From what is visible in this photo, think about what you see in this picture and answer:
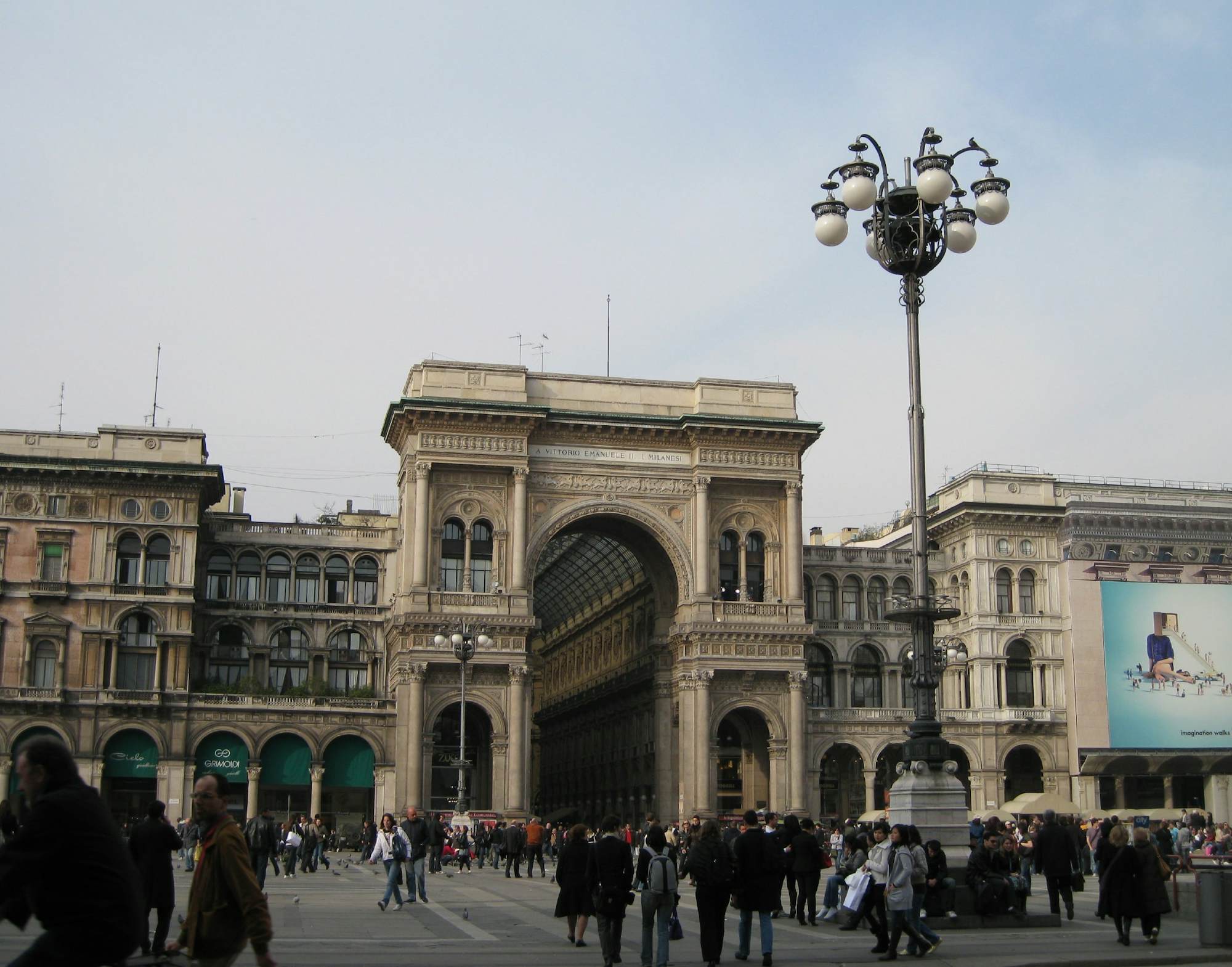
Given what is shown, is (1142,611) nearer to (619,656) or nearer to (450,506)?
(619,656)

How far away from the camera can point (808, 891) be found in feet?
79.7

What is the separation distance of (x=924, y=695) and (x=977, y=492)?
174 ft

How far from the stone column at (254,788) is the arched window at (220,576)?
32.9 ft

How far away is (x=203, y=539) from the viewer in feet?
233

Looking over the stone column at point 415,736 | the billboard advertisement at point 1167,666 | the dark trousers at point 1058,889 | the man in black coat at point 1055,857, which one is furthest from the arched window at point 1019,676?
the man in black coat at point 1055,857

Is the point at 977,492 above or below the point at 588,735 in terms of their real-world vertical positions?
above

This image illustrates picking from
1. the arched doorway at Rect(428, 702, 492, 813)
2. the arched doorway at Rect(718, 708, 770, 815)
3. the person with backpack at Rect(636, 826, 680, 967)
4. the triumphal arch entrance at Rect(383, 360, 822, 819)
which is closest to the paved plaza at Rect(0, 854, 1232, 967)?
the person with backpack at Rect(636, 826, 680, 967)

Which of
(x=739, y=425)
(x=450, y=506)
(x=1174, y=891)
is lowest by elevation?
(x=1174, y=891)

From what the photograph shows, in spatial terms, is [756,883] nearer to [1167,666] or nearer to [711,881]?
[711,881]

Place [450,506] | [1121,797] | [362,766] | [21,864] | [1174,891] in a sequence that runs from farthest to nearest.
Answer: [1121,797] → [362,766] → [450,506] → [1174,891] → [21,864]

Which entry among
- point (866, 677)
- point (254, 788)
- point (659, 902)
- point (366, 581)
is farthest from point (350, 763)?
point (659, 902)

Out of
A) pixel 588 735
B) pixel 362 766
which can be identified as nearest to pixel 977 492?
pixel 588 735

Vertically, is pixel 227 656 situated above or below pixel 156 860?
above

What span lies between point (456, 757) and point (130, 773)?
1409 centimetres
